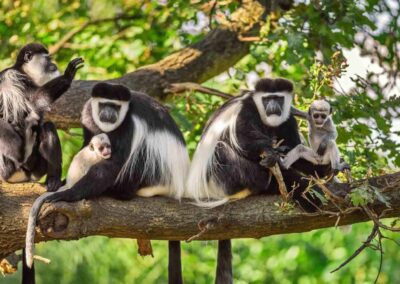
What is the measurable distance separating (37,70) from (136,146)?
79cm

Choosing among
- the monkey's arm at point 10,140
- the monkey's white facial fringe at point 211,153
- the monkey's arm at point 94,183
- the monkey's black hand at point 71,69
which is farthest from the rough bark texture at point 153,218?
the monkey's black hand at point 71,69

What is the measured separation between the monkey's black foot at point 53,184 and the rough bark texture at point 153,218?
320 millimetres

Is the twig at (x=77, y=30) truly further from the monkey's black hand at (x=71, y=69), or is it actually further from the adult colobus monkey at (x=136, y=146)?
the adult colobus monkey at (x=136, y=146)

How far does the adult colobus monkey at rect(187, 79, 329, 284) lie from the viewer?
444 cm

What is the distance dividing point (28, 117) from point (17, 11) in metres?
3.59

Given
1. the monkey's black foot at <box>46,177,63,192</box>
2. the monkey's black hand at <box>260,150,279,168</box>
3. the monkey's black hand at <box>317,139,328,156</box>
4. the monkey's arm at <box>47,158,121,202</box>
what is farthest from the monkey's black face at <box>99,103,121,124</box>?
the monkey's black hand at <box>317,139,328,156</box>

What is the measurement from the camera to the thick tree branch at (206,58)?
5.87 m

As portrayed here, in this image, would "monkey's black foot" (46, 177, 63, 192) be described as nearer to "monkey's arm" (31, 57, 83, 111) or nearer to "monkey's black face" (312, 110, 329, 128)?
"monkey's arm" (31, 57, 83, 111)

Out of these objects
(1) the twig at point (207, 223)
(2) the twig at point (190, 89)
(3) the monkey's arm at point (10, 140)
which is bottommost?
(1) the twig at point (207, 223)

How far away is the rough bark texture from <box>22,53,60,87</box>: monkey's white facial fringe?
976 millimetres

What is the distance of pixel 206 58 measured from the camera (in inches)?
243

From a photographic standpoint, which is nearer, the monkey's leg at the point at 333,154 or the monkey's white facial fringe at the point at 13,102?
the monkey's leg at the point at 333,154

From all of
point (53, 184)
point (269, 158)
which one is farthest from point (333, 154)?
point (53, 184)

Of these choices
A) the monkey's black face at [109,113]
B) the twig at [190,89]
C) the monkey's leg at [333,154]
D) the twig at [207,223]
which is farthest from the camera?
the twig at [190,89]
